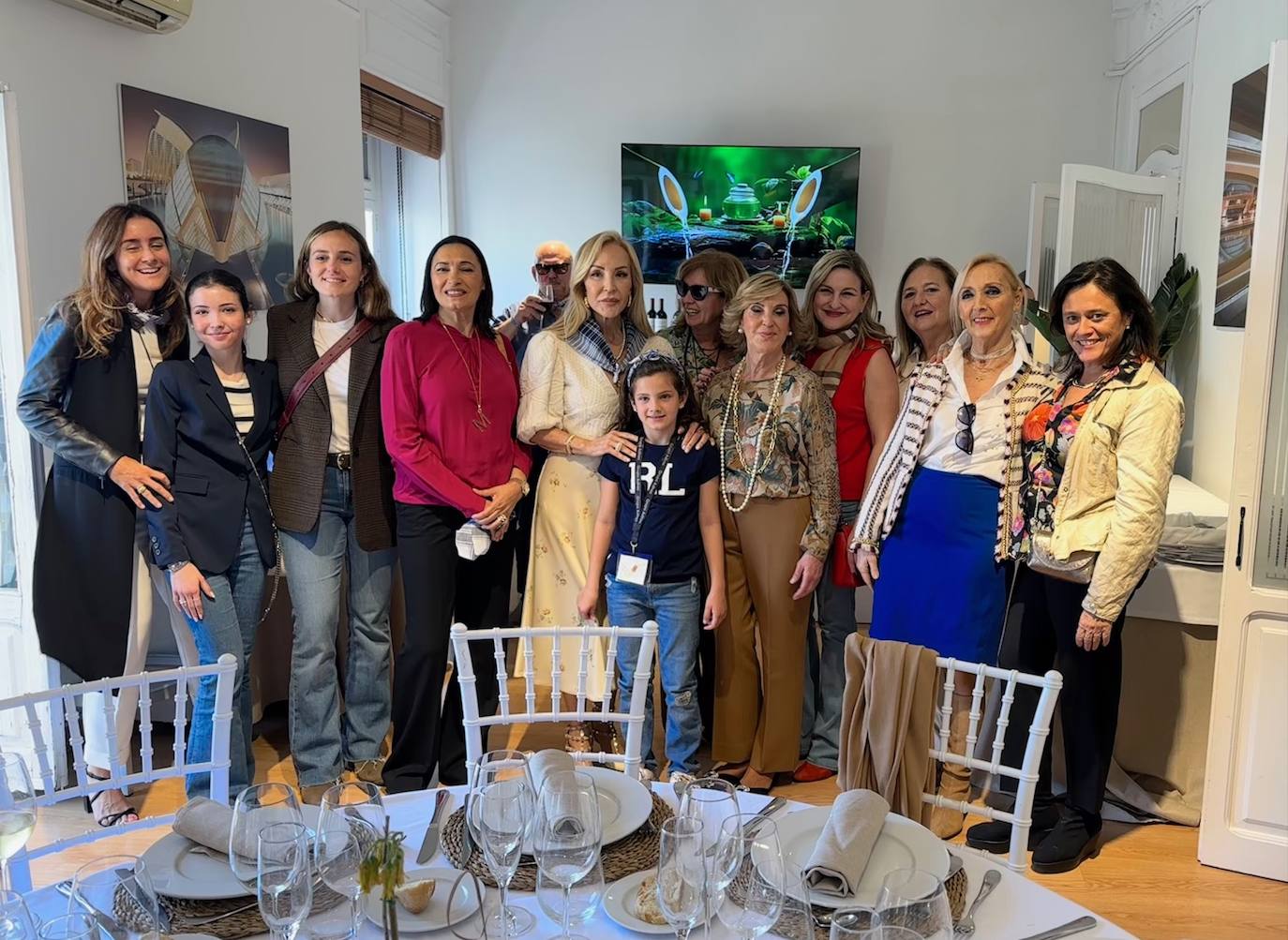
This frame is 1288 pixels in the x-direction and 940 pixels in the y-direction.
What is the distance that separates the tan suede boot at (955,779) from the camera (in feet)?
8.76

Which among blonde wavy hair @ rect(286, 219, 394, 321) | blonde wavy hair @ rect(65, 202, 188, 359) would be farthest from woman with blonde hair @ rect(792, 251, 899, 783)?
blonde wavy hair @ rect(65, 202, 188, 359)

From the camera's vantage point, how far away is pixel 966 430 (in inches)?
98.5

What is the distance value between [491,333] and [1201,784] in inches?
91.4

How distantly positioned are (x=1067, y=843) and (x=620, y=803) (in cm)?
169

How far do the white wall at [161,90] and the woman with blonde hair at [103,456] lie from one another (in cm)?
46

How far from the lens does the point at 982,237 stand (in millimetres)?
5484

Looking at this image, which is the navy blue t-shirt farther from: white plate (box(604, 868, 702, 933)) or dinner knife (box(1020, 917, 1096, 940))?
dinner knife (box(1020, 917, 1096, 940))

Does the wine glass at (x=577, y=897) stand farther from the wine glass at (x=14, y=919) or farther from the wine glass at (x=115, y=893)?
the wine glass at (x=14, y=919)

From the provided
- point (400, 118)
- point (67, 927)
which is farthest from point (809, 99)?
point (67, 927)

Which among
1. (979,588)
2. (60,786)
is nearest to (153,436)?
(60,786)

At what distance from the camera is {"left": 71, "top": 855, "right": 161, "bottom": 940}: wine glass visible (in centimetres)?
102

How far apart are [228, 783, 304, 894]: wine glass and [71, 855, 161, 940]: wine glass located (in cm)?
9

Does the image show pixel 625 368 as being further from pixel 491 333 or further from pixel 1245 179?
pixel 1245 179

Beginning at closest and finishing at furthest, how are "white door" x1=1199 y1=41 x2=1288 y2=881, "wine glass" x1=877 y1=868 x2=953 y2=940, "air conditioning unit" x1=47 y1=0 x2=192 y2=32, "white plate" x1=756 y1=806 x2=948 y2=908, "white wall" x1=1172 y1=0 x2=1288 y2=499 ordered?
"wine glass" x1=877 y1=868 x2=953 y2=940
"white plate" x1=756 y1=806 x2=948 y2=908
"white door" x1=1199 y1=41 x2=1288 y2=881
"air conditioning unit" x1=47 y1=0 x2=192 y2=32
"white wall" x1=1172 y1=0 x2=1288 y2=499
